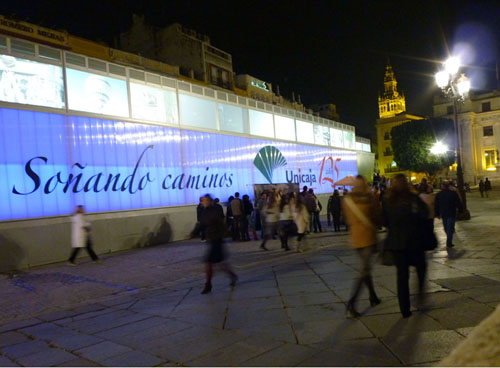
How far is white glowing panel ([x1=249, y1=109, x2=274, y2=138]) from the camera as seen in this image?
1989cm

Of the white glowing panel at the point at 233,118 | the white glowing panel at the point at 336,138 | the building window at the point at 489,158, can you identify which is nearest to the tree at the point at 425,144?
the building window at the point at 489,158

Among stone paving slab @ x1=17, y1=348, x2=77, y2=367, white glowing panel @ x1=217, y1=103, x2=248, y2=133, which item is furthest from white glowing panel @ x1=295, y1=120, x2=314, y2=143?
stone paving slab @ x1=17, y1=348, x2=77, y2=367

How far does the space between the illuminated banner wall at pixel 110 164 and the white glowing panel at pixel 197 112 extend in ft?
1.54

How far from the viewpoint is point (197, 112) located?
55.2 ft

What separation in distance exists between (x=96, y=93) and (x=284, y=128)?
1154 centimetres

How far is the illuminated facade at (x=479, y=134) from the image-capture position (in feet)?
191

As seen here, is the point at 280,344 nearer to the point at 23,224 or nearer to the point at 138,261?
the point at 138,261

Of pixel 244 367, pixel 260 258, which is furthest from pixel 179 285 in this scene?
pixel 244 367

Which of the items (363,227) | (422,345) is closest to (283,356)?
(422,345)

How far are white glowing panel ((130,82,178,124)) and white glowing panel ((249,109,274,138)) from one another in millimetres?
5102

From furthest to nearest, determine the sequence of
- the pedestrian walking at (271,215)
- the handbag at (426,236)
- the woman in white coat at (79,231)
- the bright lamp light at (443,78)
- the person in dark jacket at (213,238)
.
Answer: the bright lamp light at (443,78)
the pedestrian walking at (271,215)
the woman in white coat at (79,231)
the person in dark jacket at (213,238)
the handbag at (426,236)

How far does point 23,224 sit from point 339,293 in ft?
28.5

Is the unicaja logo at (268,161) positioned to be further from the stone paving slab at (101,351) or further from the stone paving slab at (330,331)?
the stone paving slab at (101,351)

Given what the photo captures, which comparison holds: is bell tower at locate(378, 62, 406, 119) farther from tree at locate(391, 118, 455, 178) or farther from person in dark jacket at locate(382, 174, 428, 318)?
person in dark jacket at locate(382, 174, 428, 318)
